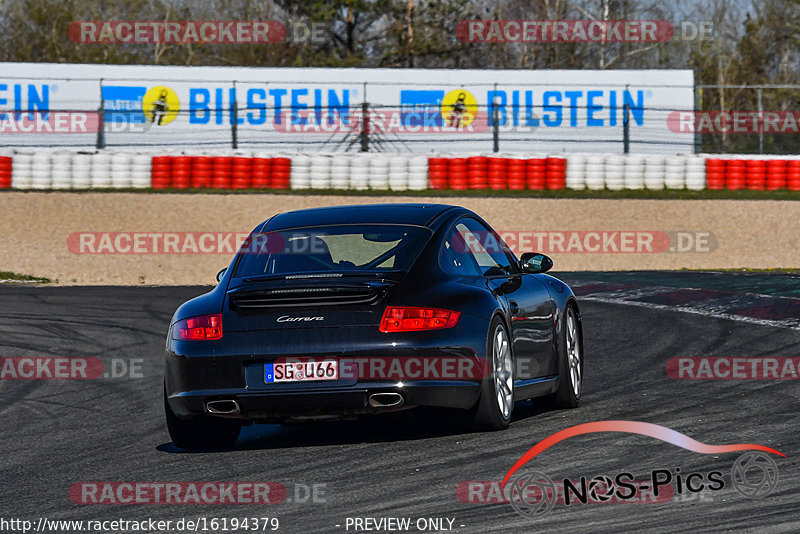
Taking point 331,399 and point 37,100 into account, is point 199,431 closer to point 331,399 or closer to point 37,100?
point 331,399

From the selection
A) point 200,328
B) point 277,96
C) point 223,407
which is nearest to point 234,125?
point 277,96

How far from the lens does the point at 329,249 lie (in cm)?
706

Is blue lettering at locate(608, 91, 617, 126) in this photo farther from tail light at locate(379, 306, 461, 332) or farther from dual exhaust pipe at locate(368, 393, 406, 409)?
dual exhaust pipe at locate(368, 393, 406, 409)

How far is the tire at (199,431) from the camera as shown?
6668 mm

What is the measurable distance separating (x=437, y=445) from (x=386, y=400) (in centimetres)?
37

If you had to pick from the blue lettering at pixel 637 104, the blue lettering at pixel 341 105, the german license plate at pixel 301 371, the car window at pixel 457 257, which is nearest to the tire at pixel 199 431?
the german license plate at pixel 301 371

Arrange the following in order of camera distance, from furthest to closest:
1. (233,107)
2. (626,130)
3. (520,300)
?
(233,107) → (626,130) → (520,300)

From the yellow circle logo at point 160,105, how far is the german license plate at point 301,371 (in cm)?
2573

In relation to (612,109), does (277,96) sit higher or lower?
higher

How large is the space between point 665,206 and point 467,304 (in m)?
19.4

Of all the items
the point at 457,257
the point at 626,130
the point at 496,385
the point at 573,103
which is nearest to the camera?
the point at 496,385

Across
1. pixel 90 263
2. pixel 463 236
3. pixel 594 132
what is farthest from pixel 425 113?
pixel 463 236

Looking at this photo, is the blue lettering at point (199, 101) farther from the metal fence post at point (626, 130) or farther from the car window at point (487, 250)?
the car window at point (487, 250)

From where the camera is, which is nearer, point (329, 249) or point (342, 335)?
point (342, 335)
